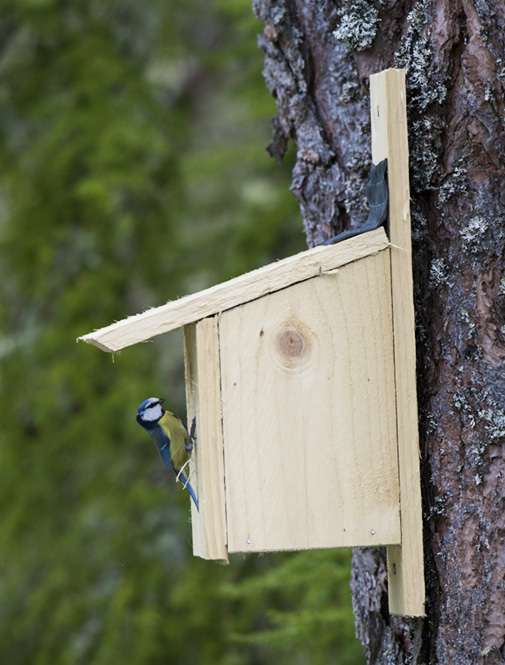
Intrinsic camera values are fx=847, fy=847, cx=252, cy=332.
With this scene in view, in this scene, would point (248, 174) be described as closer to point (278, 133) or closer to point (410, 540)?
point (278, 133)

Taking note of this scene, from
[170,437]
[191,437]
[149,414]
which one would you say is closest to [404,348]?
[191,437]

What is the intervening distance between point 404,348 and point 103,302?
2.23 m

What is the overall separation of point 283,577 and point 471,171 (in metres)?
1.78

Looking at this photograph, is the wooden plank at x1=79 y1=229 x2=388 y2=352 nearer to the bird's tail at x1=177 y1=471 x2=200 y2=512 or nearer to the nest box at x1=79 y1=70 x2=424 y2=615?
the nest box at x1=79 y1=70 x2=424 y2=615

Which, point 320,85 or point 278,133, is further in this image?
point 278,133

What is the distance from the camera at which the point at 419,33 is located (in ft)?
5.67

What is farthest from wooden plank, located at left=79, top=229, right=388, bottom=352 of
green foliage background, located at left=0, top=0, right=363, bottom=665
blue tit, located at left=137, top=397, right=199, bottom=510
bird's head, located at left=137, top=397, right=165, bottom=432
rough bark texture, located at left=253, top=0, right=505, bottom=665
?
green foliage background, located at left=0, top=0, right=363, bottom=665

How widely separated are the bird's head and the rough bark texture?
0.71 m

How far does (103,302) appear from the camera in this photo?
3695mm

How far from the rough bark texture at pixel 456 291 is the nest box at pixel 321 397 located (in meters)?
0.07

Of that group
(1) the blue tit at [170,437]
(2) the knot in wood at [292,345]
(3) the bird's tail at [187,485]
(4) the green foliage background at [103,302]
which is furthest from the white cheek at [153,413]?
(4) the green foliage background at [103,302]

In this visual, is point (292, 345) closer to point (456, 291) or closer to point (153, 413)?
point (456, 291)

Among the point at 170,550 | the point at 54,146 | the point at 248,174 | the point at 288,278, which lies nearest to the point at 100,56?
the point at 54,146

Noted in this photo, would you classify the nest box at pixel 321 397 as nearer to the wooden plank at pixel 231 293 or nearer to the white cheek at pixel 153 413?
the wooden plank at pixel 231 293
